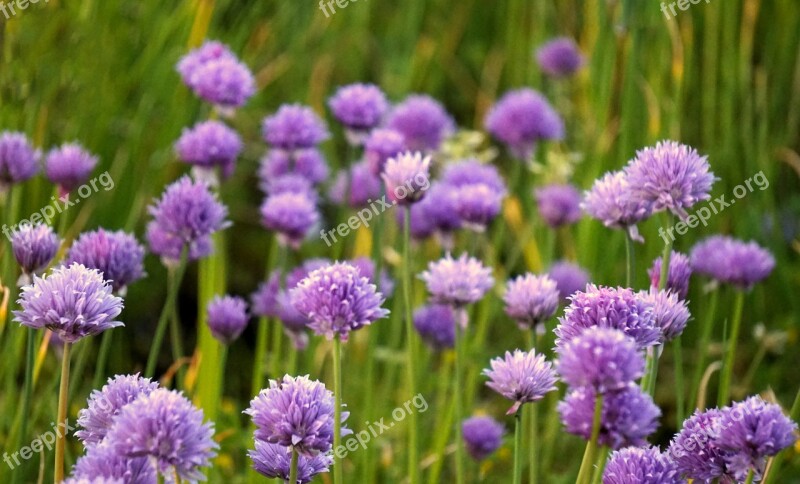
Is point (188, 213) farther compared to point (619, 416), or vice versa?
point (188, 213)

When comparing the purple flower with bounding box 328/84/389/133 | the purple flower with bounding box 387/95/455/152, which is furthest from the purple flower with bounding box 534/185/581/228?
the purple flower with bounding box 328/84/389/133

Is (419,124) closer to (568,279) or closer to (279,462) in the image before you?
(568,279)

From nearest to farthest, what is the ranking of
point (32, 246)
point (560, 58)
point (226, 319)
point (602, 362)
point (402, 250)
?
point (602, 362) < point (32, 246) < point (226, 319) < point (402, 250) < point (560, 58)

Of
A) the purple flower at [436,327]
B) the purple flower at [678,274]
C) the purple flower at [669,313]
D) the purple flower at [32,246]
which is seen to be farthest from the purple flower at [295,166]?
the purple flower at [669,313]

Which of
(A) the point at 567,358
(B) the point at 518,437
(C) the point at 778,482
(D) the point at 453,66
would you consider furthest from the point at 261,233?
(A) the point at 567,358

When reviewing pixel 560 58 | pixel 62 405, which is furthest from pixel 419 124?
pixel 62 405

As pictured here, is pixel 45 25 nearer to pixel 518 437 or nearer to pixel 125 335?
pixel 125 335

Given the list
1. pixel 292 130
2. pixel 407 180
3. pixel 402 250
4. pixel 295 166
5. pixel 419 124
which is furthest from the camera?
pixel 419 124
